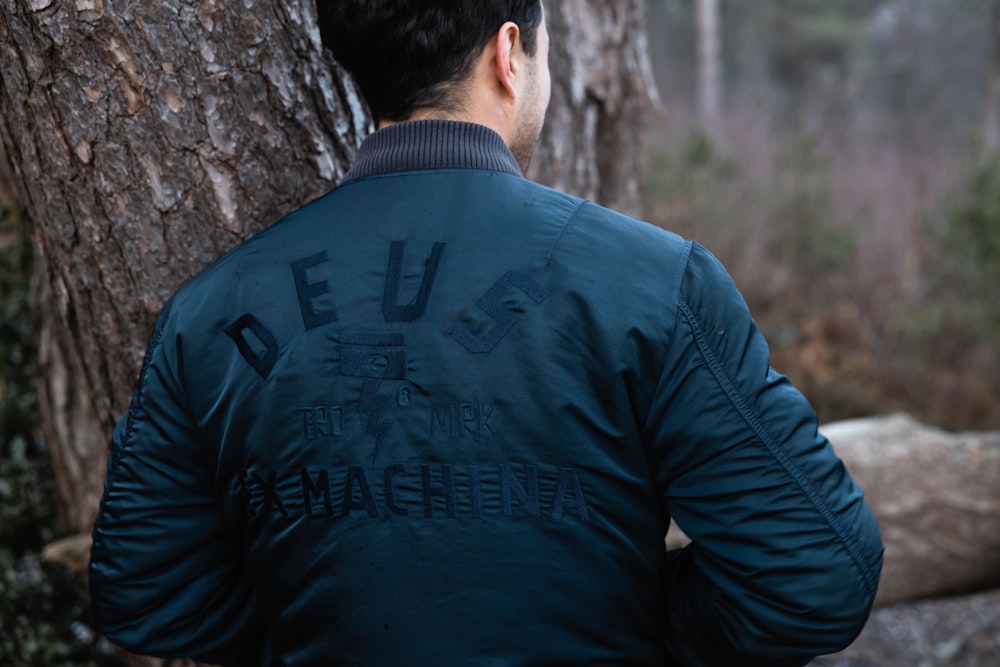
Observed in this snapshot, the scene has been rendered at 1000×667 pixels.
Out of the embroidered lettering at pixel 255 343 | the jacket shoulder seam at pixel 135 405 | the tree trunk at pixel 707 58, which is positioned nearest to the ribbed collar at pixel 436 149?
the embroidered lettering at pixel 255 343

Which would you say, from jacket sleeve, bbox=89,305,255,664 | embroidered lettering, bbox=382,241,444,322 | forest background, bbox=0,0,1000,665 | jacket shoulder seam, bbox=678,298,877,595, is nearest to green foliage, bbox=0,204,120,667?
forest background, bbox=0,0,1000,665

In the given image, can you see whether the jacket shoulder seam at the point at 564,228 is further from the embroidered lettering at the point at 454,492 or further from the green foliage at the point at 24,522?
the green foliage at the point at 24,522

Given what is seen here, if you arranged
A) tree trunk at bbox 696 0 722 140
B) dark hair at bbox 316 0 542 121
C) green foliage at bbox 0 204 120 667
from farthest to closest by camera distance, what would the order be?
tree trunk at bbox 696 0 722 140
green foliage at bbox 0 204 120 667
dark hair at bbox 316 0 542 121

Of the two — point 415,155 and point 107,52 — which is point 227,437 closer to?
point 415,155

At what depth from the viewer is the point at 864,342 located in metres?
7.31

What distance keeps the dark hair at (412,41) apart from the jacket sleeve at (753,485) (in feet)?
1.48

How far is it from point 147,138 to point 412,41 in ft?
2.12

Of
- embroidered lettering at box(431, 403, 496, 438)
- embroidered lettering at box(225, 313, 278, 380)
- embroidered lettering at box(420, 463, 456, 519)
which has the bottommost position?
embroidered lettering at box(420, 463, 456, 519)

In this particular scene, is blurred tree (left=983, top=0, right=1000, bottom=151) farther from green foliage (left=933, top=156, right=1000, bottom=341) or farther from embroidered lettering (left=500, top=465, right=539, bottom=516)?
embroidered lettering (left=500, top=465, right=539, bottom=516)

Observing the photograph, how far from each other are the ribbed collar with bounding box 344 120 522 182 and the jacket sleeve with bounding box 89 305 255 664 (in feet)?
1.40

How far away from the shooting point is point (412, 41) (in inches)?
52.9

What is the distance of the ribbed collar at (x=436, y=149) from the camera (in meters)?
1.35

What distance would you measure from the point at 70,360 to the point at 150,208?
87 cm

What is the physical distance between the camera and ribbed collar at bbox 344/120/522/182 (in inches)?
53.1
